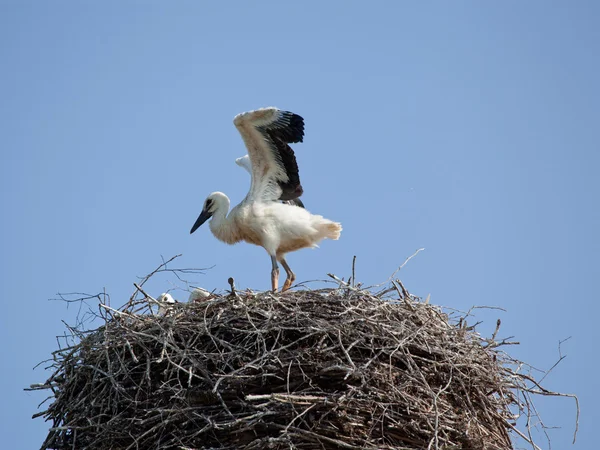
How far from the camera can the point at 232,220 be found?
8.31 metres

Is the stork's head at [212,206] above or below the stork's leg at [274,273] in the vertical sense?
above

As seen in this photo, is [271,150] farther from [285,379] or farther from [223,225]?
[285,379]

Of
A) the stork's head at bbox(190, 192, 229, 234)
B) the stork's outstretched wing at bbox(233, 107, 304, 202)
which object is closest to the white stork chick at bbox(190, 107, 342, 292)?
the stork's outstretched wing at bbox(233, 107, 304, 202)

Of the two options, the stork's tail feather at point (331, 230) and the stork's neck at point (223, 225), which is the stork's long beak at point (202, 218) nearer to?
the stork's neck at point (223, 225)

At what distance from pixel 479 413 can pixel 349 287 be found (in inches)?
44.3

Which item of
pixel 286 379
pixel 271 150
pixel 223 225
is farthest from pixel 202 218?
pixel 286 379

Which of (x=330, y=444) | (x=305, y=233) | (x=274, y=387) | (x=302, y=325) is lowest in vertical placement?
(x=330, y=444)

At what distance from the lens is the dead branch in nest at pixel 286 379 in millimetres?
5426

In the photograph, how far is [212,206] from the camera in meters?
8.66

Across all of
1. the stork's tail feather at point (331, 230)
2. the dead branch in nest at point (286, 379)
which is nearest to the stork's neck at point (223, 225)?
the stork's tail feather at point (331, 230)

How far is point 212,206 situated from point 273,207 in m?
0.77

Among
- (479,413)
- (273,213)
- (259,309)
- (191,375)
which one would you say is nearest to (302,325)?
(259,309)

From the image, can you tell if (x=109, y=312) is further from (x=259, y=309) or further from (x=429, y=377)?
(x=429, y=377)

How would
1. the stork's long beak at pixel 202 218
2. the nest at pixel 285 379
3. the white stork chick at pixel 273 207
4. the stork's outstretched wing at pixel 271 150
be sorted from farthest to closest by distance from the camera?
the stork's long beak at pixel 202 218 → the white stork chick at pixel 273 207 → the stork's outstretched wing at pixel 271 150 → the nest at pixel 285 379
